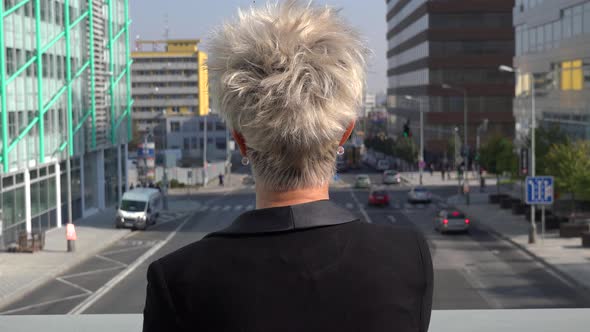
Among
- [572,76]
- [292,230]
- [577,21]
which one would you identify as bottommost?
[292,230]

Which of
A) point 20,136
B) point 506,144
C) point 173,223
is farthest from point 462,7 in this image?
point 20,136

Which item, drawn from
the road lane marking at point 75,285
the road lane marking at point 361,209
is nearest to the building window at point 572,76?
the road lane marking at point 361,209

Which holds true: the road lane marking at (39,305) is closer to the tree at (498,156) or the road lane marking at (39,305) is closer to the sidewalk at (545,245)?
the sidewalk at (545,245)

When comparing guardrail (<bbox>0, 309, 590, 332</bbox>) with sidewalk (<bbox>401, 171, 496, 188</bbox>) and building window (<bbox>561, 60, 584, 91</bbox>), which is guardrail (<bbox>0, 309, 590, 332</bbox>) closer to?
building window (<bbox>561, 60, 584, 91</bbox>)

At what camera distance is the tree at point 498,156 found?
174 feet

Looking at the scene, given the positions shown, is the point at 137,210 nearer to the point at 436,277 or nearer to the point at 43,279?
the point at 43,279

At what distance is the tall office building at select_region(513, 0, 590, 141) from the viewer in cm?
4619

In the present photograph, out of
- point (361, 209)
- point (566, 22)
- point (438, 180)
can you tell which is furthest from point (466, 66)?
point (361, 209)

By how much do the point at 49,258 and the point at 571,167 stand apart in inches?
860

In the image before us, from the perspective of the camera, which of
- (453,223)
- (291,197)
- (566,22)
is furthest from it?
(566,22)

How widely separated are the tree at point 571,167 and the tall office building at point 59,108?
2085 cm

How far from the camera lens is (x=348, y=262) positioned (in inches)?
77.0

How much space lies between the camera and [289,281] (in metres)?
1.94

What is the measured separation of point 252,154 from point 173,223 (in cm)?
4202
